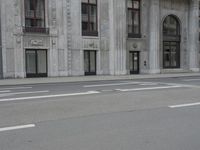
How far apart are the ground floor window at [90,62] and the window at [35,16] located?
4804mm

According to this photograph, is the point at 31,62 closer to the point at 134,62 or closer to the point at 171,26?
the point at 134,62

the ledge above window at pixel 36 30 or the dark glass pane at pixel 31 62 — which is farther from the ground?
the ledge above window at pixel 36 30

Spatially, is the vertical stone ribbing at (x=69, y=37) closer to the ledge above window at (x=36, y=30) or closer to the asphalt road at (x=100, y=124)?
the ledge above window at (x=36, y=30)

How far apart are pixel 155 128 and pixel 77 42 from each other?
1884 cm

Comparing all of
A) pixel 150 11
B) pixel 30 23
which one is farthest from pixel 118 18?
pixel 30 23

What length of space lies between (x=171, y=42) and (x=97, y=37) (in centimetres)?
1016

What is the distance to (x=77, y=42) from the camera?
933 inches

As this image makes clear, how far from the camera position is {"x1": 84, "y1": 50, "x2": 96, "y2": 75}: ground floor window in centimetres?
2455

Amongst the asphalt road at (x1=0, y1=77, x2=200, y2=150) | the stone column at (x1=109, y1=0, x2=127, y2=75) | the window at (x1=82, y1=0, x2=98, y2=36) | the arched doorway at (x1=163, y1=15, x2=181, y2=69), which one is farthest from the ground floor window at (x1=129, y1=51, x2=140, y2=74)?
the asphalt road at (x1=0, y1=77, x2=200, y2=150)

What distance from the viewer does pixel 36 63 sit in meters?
22.5

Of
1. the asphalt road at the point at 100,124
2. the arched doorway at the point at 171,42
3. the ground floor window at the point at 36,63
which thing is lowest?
the asphalt road at the point at 100,124

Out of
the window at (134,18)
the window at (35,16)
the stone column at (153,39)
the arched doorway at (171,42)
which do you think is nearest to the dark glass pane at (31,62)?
the window at (35,16)

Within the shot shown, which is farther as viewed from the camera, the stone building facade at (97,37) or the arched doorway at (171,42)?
the arched doorway at (171,42)

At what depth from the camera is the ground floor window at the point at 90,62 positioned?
24.5 metres
